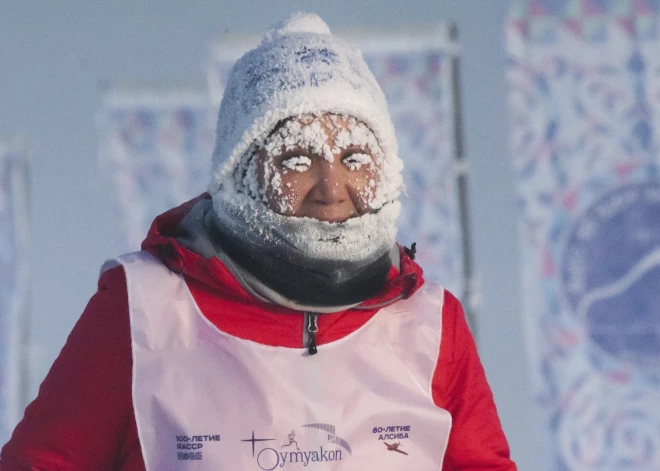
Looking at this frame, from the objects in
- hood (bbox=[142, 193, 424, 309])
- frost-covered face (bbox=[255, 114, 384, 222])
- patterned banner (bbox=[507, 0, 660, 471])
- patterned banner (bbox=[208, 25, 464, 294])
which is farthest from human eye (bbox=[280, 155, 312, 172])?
patterned banner (bbox=[507, 0, 660, 471])

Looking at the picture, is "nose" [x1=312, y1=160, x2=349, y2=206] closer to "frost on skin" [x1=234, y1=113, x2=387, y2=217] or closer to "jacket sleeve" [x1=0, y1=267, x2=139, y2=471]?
"frost on skin" [x1=234, y1=113, x2=387, y2=217]

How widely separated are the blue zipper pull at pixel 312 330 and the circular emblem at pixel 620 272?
1.95 meters

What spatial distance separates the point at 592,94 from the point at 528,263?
0.61 meters

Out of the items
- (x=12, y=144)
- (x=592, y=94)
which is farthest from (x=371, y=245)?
(x=12, y=144)

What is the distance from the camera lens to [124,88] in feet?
9.52

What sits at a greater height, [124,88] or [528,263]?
[124,88]

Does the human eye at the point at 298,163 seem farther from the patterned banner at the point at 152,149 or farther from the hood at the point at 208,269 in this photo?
the patterned banner at the point at 152,149

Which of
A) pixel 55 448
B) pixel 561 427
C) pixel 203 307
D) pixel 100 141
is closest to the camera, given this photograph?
pixel 55 448

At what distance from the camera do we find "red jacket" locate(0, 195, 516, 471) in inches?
33.7

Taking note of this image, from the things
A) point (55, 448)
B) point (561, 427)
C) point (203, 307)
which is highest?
point (203, 307)

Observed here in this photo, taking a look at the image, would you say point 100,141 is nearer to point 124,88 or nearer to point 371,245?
point 124,88

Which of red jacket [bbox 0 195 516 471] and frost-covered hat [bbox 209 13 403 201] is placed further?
frost-covered hat [bbox 209 13 403 201]

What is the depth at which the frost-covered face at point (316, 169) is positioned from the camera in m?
0.94

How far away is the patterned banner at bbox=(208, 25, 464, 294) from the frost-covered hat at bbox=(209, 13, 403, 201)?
168 cm
